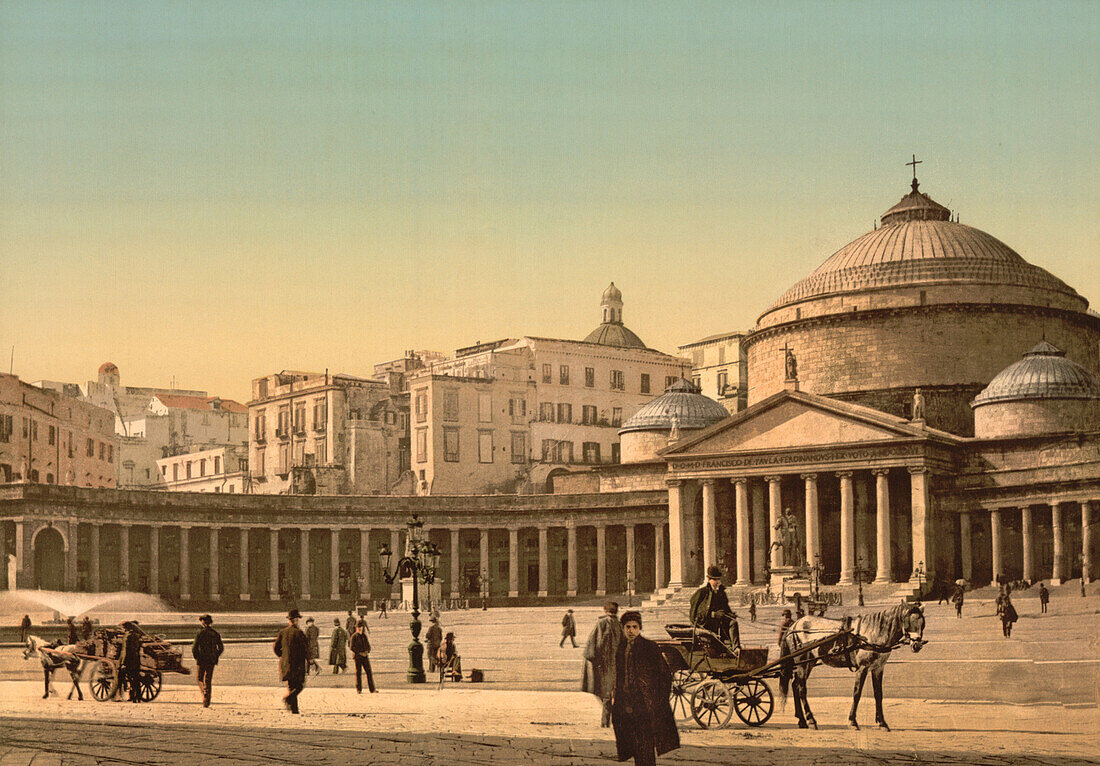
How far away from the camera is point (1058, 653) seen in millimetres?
42219

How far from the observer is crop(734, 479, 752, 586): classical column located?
254 feet

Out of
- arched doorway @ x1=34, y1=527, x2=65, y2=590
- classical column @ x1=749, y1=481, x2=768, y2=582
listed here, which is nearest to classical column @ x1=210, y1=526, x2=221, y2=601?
arched doorway @ x1=34, y1=527, x2=65, y2=590

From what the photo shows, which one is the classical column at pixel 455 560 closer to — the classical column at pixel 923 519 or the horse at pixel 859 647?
the classical column at pixel 923 519

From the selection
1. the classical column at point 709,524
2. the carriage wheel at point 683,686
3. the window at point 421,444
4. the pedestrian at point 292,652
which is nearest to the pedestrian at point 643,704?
the carriage wheel at point 683,686

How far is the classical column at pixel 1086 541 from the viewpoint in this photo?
6456 centimetres

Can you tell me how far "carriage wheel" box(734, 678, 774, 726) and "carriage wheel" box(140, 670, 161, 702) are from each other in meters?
12.1

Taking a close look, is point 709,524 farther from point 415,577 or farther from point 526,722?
point 526,722

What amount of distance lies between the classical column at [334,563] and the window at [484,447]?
1285cm

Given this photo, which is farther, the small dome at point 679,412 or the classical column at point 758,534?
the small dome at point 679,412

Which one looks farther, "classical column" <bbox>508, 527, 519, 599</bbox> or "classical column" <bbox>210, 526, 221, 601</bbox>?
"classical column" <bbox>508, 527, 519, 599</bbox>

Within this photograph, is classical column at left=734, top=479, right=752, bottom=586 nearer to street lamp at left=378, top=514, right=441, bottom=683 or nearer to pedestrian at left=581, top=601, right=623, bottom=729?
street lamp at left=378, top=514, right=441, bottom=683

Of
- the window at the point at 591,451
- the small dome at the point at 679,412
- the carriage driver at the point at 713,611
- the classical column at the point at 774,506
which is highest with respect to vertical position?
the small dome at the point at 679,412

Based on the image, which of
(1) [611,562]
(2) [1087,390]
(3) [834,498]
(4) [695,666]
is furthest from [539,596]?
(4) [695,666]

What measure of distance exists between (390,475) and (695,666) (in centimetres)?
7789
